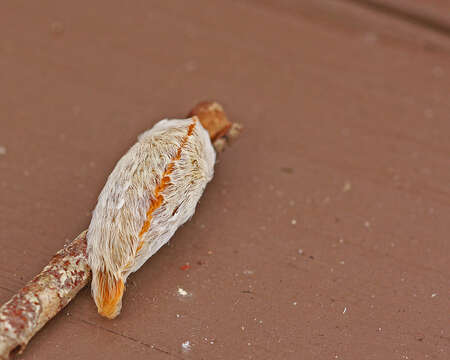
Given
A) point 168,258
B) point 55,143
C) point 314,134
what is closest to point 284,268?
point 168,258

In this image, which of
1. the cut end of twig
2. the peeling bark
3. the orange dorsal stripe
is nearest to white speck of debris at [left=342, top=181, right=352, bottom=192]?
the cut end of twig

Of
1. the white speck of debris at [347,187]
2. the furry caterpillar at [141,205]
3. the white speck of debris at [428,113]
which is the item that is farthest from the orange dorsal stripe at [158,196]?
the white speck of debris at [428,113]

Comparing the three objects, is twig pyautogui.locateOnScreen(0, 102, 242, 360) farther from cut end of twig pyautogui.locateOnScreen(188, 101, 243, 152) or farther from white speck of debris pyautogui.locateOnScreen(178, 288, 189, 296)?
cut end of twig pyautogui.locateOnScreen(188, 101, 243, 152)

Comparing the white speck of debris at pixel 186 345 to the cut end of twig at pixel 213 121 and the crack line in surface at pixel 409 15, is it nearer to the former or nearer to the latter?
the cut end of twig at pixel 213 121

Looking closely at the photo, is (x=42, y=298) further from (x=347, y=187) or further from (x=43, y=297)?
(x=347, y=187)

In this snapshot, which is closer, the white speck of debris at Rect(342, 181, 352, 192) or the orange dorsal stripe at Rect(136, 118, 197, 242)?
the orange dorsal stripe at Rect(136, 118, 197, 242)

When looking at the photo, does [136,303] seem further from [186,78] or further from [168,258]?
[186,78]
